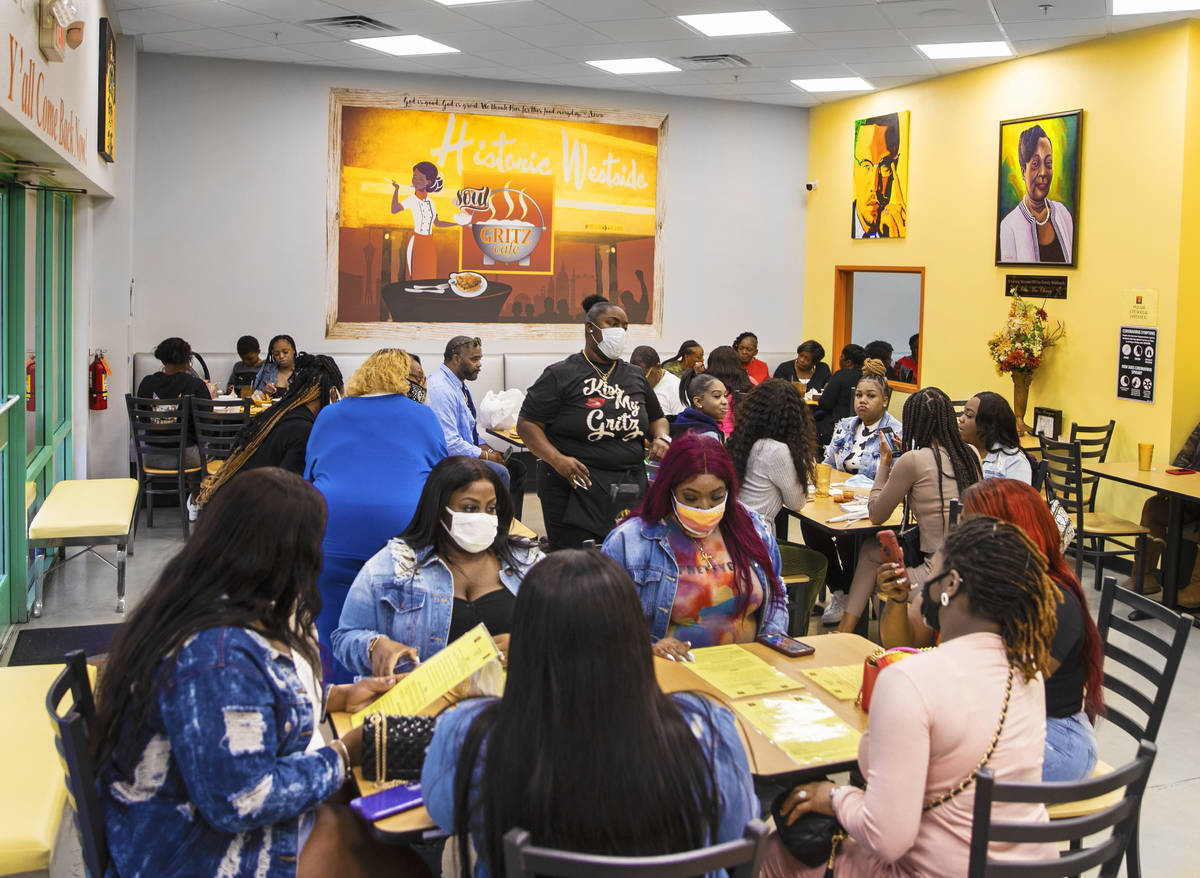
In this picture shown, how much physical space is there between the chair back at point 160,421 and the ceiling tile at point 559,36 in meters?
3.72

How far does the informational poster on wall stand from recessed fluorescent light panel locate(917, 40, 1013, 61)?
2403 mm

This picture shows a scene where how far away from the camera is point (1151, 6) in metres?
7.05

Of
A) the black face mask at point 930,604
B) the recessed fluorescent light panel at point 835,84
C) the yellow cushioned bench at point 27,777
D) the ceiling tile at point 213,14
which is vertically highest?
the recessed fluorescent light panel at point 835,84

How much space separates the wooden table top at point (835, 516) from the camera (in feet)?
17.1

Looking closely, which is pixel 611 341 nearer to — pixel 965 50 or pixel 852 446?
pixel 852 446

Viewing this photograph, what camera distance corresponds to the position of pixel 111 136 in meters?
7.61

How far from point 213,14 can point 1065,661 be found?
7.45 metres

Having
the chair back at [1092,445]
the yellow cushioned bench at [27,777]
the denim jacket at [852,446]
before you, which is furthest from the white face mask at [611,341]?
the chair back at [1092,445]

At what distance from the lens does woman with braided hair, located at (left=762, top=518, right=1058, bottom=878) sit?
7.07 feet

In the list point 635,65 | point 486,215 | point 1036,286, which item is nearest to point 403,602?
point 1036,286

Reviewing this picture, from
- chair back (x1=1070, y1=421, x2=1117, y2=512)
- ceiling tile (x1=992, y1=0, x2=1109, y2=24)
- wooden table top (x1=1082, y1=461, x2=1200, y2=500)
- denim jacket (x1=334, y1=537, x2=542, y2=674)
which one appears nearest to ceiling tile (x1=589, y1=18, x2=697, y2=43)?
ceiling tile (x1=992, y1=0, x2=1109, y2=24)

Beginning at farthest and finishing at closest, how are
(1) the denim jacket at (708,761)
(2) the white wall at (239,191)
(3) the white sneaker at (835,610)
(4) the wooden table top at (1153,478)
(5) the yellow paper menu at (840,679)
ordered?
(2) the white wall at (239,191), (4) the wooden table top at (1153,478), (3) the white sneaker at (835,610), (5) the yellow paper menu at (840,679), (1) the denim jacket at (708,761)

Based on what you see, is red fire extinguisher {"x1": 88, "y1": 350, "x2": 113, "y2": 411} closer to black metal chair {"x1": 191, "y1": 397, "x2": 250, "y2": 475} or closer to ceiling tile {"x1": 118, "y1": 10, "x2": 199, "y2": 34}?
black metal chair {"x1": 191, "y1": 397, "x2": 250, "y2": 475}

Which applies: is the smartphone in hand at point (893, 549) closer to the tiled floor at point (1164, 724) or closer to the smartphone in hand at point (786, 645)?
the smartphone in hand at point (786, 645)
